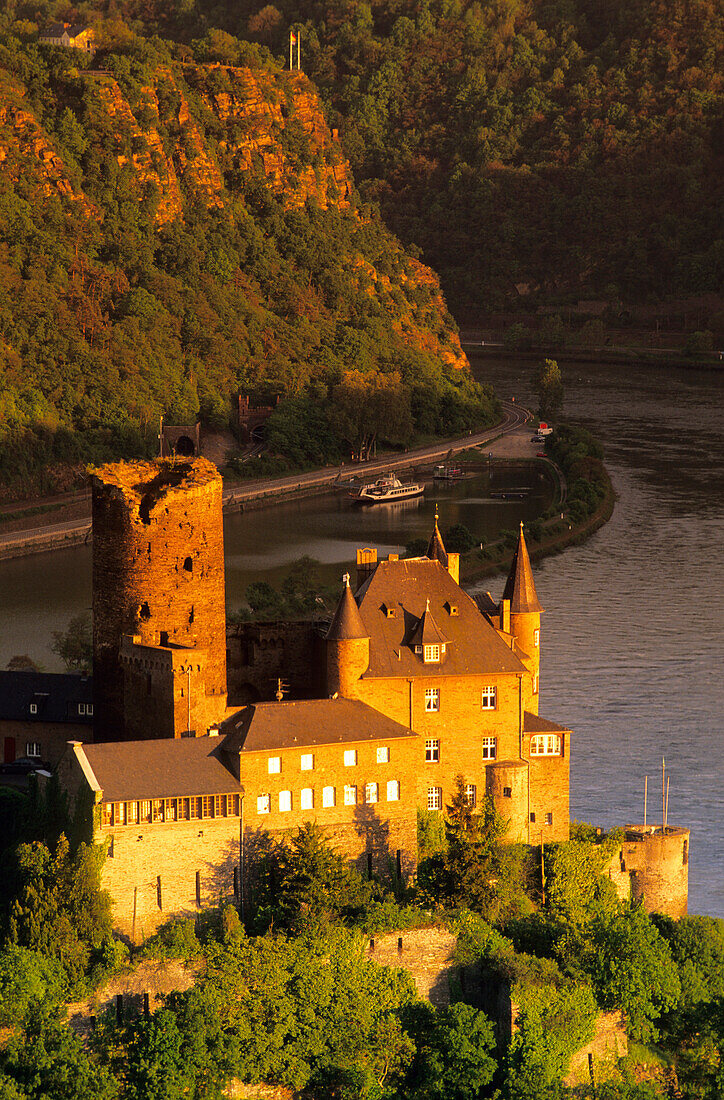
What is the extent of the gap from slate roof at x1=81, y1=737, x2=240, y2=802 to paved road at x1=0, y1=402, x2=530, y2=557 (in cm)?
6822

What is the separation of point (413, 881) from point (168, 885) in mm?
7252

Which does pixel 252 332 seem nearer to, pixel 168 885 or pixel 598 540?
pixel 598 540

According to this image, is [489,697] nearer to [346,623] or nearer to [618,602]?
[346,623]

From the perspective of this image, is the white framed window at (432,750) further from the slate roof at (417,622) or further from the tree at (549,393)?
the tree at (549,393)

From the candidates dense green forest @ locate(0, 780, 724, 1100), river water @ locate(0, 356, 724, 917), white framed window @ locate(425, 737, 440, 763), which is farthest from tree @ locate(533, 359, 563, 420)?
dense green forest @ locate(0, 780, 724, 1100)

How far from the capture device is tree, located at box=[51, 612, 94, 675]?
281 ft

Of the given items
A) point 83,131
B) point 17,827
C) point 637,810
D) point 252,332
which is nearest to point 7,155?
point 83,131

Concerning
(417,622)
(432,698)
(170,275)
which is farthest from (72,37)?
(432,698)

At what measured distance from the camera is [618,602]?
375 feet

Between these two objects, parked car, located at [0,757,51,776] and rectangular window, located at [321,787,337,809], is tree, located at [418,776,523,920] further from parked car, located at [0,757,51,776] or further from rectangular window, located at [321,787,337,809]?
parked car, located at [0,757,51,776]

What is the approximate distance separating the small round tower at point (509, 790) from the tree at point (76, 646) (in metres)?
22.9

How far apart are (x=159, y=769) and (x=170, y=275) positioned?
12110 cm

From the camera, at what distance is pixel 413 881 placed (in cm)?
5944

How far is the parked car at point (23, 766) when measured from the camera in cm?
6644
